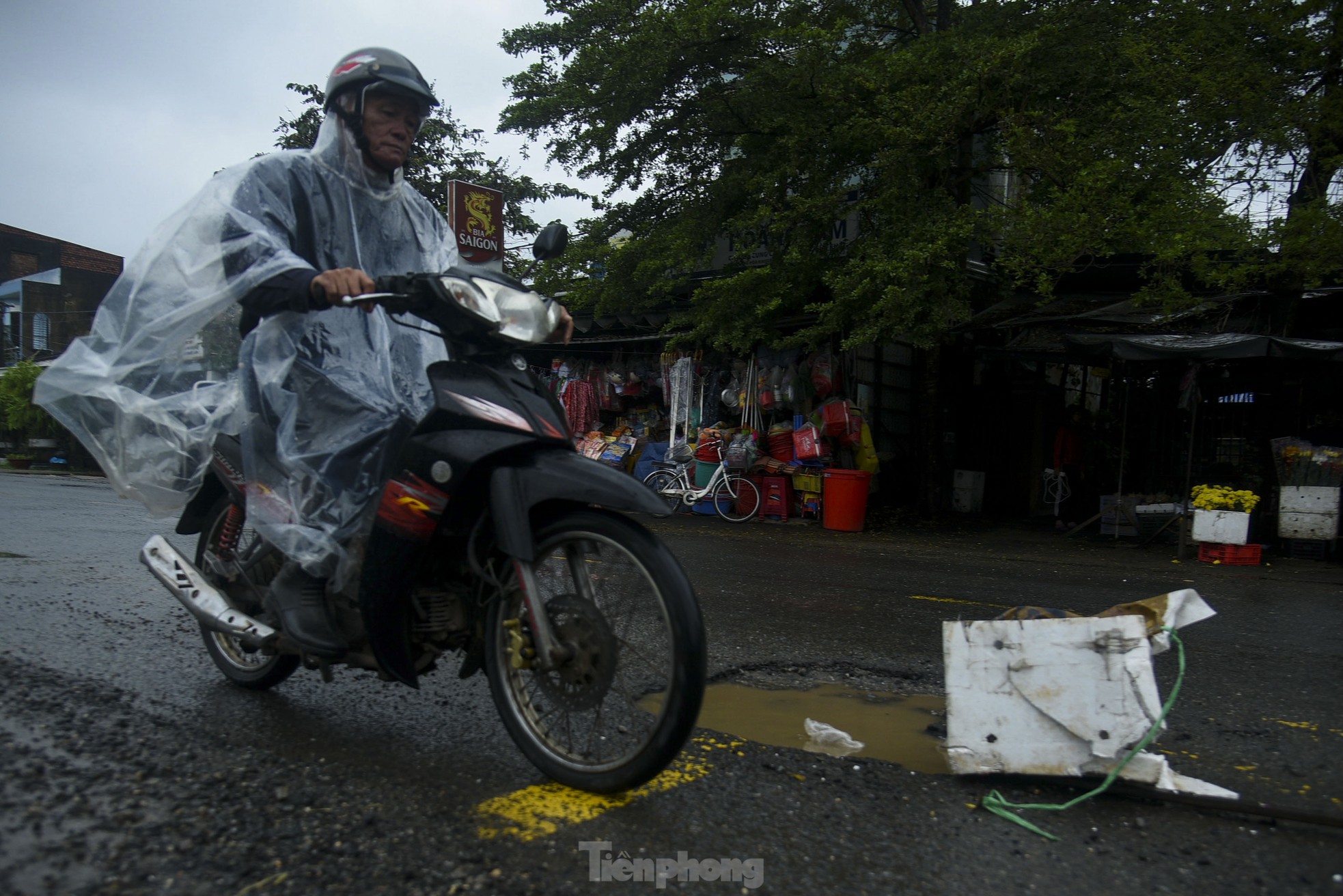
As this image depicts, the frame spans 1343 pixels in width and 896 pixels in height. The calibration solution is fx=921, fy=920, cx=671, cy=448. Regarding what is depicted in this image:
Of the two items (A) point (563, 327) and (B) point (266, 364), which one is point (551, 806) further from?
(B) point (266, 364)

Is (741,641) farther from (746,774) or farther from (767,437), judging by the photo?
(767,437)

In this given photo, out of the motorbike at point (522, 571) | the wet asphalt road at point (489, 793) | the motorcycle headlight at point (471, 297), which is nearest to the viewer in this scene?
the wet asphalt road at point (489, 793)

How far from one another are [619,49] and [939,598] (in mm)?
9062

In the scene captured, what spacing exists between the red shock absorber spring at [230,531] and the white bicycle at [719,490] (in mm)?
9564

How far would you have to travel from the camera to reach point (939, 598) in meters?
5.93

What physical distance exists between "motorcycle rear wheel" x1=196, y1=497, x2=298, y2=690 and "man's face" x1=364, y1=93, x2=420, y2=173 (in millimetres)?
1344

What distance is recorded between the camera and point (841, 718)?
10.6 ft

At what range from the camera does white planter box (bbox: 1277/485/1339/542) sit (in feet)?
30.2

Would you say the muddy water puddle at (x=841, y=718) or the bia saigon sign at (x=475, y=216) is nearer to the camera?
the muddy water puddle at (x=841, y=718)

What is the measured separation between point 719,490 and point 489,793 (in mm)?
10798

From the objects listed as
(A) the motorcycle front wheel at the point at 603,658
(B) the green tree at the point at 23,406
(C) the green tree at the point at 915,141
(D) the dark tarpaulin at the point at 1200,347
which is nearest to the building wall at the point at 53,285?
(B) the green tree at the point at 23,406

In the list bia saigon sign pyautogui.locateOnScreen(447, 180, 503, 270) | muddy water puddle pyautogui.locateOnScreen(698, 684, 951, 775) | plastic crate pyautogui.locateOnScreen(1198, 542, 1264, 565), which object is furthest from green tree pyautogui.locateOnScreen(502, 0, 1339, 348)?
muddy water puddle pyautogui.locateOnScreen(698, 684, 951, 775)

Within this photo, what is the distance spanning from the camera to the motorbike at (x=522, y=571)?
2262mm

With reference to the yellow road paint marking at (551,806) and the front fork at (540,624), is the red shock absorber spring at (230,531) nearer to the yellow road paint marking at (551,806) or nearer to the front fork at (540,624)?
the front fork at (540,624)
